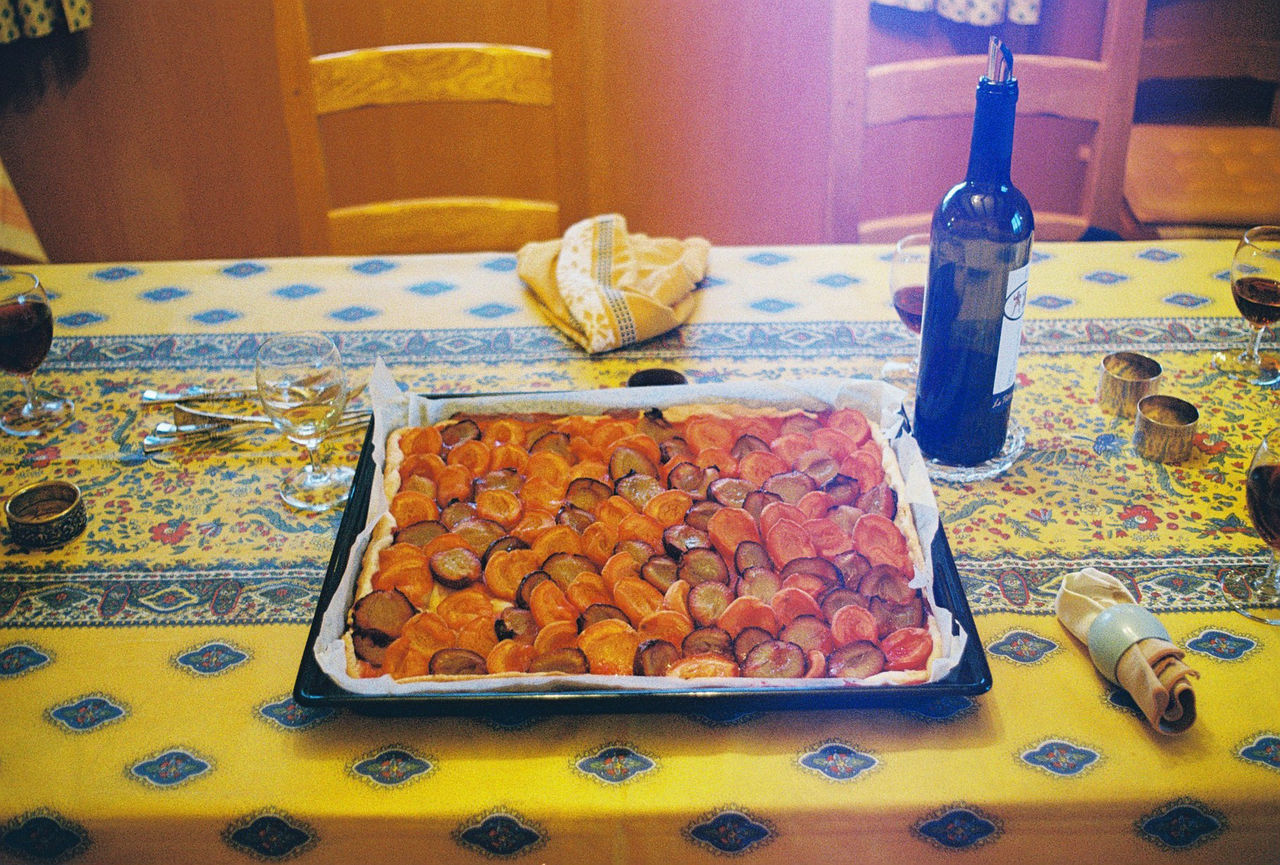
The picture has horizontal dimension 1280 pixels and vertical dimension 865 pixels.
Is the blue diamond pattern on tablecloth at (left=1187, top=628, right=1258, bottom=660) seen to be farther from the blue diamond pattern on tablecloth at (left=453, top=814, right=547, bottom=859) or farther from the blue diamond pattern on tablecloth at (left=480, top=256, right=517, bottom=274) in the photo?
the blue diamond pattern on tablecloth at (left=480, top=256, right=517, bottom=274)

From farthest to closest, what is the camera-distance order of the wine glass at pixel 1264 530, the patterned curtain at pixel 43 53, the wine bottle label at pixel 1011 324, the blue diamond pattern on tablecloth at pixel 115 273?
the patterned curtain at pixel 43 53, the blue diamond pattern on tablecloth at pixel 115 273, the wine bottle label at pixel 1011 324, the wine glass at pixel 1264 530

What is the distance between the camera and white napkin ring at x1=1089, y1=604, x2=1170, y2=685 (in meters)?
0.83

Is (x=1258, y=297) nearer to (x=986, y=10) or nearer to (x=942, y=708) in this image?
(x=942, y=708)

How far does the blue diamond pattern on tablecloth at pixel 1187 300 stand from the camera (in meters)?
1.45

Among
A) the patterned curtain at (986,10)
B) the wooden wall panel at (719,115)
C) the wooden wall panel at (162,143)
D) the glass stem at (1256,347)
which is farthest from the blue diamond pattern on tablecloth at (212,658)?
the patterned curtain at (986,10)

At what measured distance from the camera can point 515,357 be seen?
1.37 metres

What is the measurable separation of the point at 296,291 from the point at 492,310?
31cm

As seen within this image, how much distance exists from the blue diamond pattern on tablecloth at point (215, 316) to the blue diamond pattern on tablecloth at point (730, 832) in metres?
1.05

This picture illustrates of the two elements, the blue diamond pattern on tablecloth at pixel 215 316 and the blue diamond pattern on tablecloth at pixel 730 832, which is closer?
the blue diamond pattern on tablecloth at pixel 730 832

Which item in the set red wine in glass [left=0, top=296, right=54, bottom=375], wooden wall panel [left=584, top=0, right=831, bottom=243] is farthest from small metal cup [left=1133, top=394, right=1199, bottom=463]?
wooden wall panel [left=584, top=0, right=831, bottom=243]

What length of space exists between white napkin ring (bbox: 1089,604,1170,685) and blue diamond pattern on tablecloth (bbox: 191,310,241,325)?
1.18 m

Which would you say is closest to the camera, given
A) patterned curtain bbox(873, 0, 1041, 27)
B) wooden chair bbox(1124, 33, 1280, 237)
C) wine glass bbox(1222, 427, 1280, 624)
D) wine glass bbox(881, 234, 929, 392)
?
wine glass bbox(1222, 427, 1280, 624)

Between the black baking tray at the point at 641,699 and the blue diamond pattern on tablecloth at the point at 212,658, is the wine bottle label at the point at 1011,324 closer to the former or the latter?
the black baking tray at the point at 641,699

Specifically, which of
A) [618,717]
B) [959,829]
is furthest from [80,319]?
[959,829]
